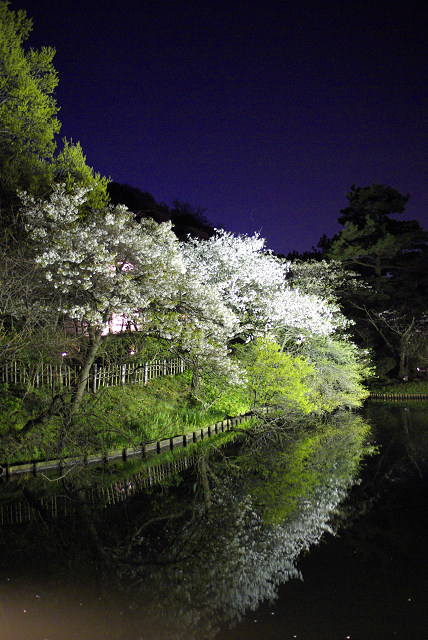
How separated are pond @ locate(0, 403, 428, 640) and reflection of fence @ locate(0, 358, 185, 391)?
16.4ft

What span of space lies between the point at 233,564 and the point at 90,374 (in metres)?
8.91

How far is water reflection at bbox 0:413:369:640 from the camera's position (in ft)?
15.8

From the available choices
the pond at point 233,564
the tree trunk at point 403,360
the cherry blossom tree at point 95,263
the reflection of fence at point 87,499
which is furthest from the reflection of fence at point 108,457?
the tree trunk at point 403,360

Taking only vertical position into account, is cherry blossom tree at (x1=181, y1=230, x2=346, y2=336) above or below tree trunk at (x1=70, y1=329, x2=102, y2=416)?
above

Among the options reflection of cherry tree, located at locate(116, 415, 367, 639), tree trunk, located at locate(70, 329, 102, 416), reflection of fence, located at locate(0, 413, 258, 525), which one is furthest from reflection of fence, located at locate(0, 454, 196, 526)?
tree trunk, located at locate(70, 329, 102, 416)

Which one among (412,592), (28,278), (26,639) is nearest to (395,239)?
(28,278)

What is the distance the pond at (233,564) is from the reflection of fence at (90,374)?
197 inches

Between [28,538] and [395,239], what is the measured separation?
26.9 meters

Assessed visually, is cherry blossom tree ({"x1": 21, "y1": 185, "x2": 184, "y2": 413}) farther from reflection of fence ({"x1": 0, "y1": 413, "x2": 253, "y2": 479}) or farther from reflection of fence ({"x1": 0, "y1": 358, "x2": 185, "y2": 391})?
reflection of fence ({"x1": 0, "y1": 413, "x2": 253, "y2": 479})

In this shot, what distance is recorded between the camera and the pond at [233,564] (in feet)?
15.4

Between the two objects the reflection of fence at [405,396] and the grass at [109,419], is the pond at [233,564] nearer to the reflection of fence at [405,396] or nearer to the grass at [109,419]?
the grass at [109,419]

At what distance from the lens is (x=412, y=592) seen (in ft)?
17.3

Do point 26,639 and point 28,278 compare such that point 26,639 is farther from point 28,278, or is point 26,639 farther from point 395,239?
point 395,239

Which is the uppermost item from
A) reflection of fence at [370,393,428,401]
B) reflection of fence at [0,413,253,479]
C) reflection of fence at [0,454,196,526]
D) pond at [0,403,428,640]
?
reflection of fence at [370,393,428,401]
